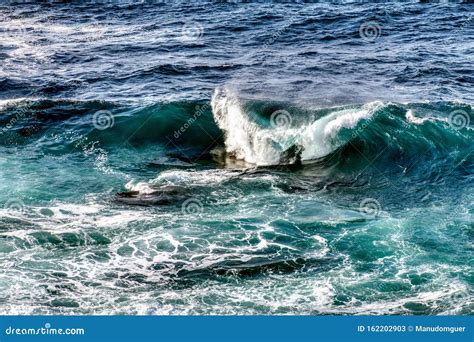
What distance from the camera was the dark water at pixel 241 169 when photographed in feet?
55.3

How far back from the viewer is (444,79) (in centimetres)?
Result: 3238

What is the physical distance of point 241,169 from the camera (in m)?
A: 24.2

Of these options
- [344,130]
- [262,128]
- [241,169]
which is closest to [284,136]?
[262,128]

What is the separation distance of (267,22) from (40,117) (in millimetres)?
19526

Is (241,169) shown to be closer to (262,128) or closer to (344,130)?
(262,128)

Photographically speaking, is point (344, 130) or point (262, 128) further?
point (262, 128)

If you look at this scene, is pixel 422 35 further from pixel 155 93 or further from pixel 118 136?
pixel 118 136

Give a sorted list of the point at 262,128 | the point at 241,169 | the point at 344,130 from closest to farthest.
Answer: the point at 241,169 < the point at 344,130 < the point at 262,128

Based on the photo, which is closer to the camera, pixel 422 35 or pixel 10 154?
pixel 10 154

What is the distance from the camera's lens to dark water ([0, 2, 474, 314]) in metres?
16.9

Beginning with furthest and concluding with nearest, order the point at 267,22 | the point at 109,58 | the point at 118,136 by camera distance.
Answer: the point at 267,22 < the point at 109,58 < the point at 118,136

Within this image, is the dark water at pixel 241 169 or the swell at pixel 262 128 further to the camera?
the swell at pixel 262 128

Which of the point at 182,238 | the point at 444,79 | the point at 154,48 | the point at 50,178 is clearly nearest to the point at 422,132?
the point at 444,79

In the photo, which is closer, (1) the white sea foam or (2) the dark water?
(2) the dark water
